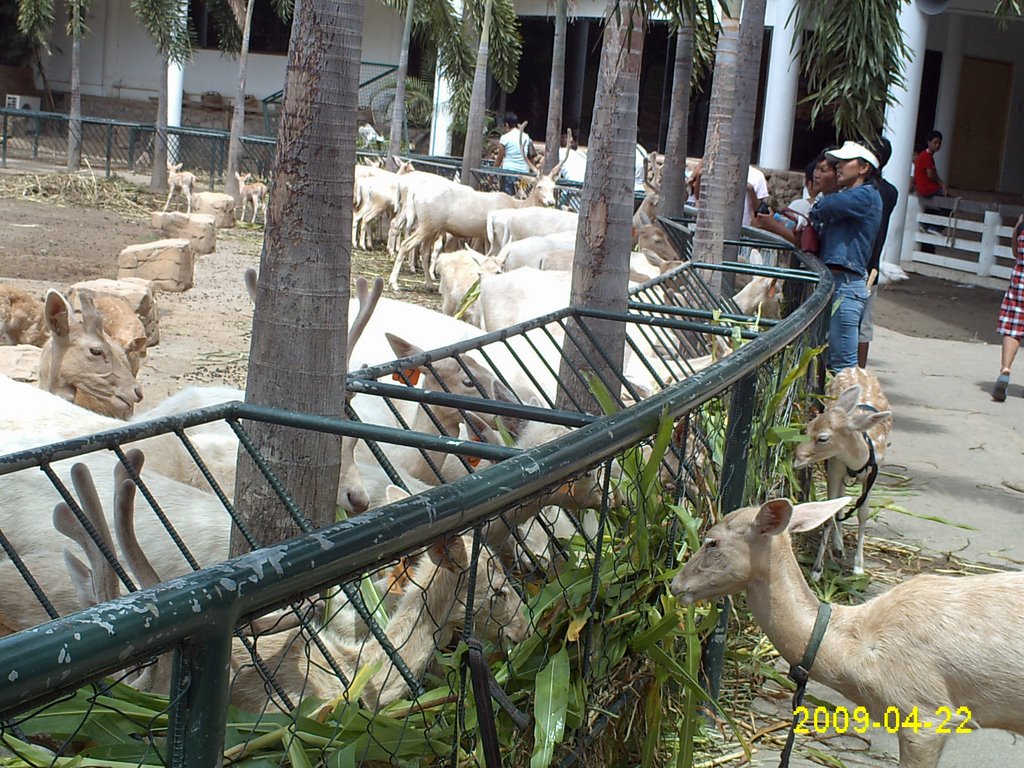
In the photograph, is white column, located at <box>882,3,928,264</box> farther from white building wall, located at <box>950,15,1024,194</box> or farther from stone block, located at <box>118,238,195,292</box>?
stone block, located at <box>118,238,195,292</box>

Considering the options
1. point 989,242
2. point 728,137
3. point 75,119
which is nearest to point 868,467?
point 728,137

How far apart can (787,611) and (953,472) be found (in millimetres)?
4753

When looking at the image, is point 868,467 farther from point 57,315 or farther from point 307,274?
point 57,315

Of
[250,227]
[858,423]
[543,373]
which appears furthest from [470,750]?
[250,227]

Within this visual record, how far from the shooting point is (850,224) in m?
7.79

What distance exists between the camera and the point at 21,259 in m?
14.1

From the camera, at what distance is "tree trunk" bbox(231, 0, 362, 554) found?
3160mm

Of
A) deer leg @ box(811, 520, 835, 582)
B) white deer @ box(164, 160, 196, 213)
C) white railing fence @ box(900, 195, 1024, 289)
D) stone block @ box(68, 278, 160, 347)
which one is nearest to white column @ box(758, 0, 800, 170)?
white railing fence @ box(900, 195, 1024, 289)

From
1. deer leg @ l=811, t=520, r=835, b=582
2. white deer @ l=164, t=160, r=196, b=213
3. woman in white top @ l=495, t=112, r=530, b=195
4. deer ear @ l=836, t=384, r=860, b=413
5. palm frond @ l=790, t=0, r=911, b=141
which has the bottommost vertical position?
deer leg @ l=811, t=520, r=835, b=582

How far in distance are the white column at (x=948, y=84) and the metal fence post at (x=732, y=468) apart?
21377 millimetres

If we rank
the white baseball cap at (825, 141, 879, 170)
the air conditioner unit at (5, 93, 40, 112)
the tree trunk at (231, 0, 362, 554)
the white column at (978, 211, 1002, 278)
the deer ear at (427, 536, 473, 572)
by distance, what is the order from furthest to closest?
the air conditioner unit at (5, 93, 40, 112) < the white column at (978, 211, 1002, 278) < the white baseball cap at (825, 141, 879, 170) < the tree trunk at (231, 0, 362, 554) < the deer ear at (427, 536, 473, 572)

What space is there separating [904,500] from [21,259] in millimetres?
10905

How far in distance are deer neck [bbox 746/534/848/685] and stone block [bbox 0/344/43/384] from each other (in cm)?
472
